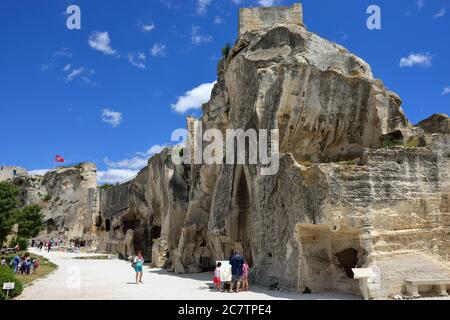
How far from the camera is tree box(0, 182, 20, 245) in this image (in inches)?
1362

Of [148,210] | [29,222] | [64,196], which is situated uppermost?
[64,196]

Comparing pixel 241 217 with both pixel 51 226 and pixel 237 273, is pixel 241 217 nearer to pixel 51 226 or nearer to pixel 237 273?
pixel 237 273

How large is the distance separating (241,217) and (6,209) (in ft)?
72.2

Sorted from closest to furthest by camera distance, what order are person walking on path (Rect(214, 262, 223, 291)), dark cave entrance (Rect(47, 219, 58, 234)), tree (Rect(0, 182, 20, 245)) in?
person walking on path (Rect(214, 262, 223, 291)) < tree (Rect(0, 182, 20, 245)) < dark cave entrance (Rect(47, 219, 58, 234))

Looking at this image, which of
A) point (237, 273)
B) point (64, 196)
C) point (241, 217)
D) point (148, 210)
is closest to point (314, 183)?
point (237, 273)

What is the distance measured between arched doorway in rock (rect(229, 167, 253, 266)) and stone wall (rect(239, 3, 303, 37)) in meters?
9.67

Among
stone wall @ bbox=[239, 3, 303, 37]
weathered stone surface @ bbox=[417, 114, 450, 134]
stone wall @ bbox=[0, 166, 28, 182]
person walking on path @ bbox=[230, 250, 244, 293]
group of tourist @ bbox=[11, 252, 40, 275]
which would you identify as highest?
stone wall @ bbox=[239, 3, 303, 37]

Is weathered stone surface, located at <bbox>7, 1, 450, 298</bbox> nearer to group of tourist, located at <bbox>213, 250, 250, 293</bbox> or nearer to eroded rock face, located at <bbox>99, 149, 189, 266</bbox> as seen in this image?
eroded rock face, located at <bbox>99, 149, 189, 266</bbox>

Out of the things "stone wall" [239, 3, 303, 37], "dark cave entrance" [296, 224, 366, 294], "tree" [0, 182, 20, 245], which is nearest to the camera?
"dark cave entrance" [296, 224, 366, 294]

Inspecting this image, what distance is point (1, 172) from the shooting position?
7475 centimetres

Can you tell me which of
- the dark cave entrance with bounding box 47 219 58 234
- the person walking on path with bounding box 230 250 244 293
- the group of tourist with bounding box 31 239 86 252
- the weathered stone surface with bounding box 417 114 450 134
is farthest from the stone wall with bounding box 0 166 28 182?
the weathered stone surface with bounding box 417 114 450 134

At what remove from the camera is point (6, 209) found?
35.8 m

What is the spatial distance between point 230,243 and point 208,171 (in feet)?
19.1
